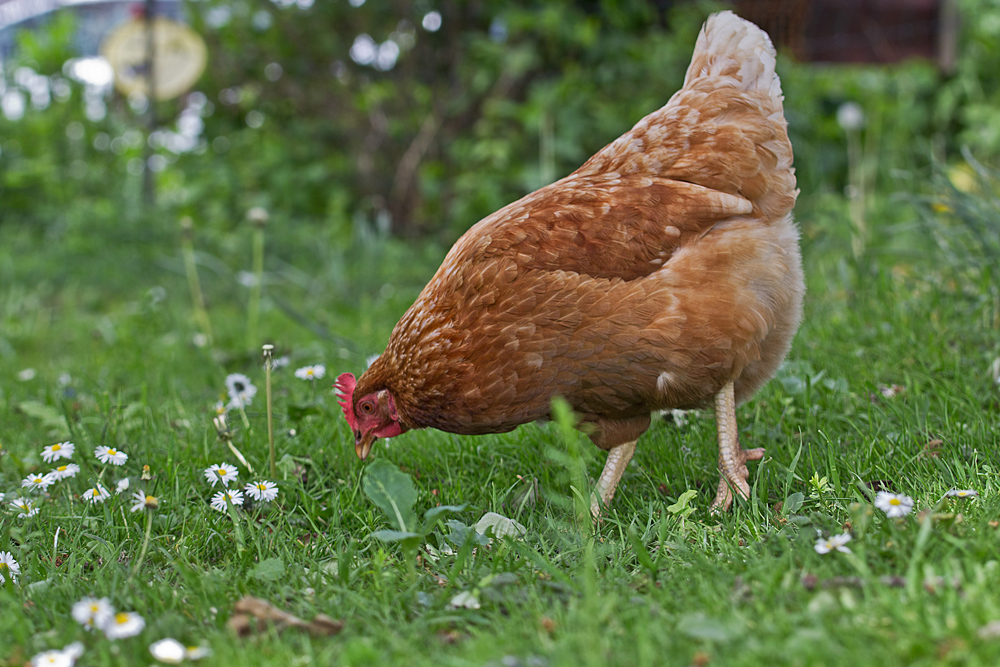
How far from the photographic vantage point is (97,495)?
2270 millimetres

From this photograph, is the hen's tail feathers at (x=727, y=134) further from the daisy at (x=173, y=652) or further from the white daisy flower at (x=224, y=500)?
the daisy at (x=173, y=652)

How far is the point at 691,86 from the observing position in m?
2.69

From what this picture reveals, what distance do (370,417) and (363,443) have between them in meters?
0.09

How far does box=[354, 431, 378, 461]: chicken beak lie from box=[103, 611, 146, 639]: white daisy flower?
0.87 meters

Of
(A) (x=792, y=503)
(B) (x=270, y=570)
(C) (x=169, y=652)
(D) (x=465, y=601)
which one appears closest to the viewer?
(C) (x=169, y=652)

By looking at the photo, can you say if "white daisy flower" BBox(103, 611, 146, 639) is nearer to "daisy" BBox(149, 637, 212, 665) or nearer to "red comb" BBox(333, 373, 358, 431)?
"daisy" BBox(149, 637, 212, 665)

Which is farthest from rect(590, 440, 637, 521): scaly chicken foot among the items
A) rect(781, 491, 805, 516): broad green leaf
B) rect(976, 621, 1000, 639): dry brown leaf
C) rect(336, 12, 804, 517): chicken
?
rect(976, 621, 1000, 639): dry brown leaf

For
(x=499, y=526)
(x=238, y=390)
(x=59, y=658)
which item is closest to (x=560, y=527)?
(x=499, y=526)

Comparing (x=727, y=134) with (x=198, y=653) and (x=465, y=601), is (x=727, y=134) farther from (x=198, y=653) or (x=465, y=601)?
(x=198, y=653)

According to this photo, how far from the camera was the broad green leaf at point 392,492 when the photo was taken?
6.73 feet

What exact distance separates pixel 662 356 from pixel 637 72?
4.26 metres

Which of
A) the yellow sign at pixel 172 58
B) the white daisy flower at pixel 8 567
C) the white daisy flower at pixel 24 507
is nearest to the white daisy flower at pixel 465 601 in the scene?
the white daisy flower at pixel 8 567

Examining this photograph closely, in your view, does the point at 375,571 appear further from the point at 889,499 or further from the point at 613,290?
the point at 889,499

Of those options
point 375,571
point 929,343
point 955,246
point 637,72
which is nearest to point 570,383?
point 375,571
